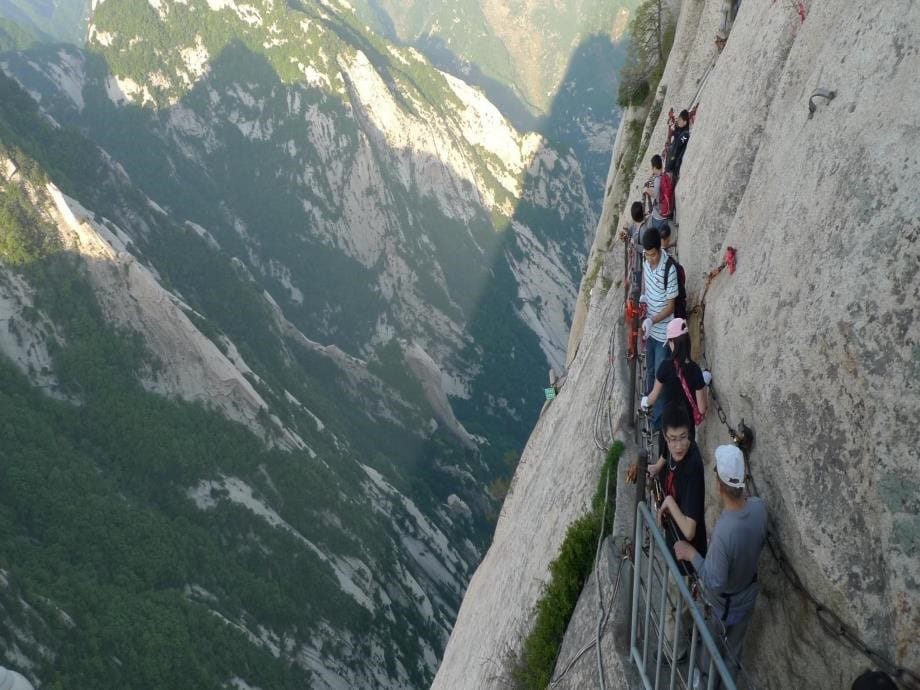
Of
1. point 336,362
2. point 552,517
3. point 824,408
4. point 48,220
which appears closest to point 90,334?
point 48,220

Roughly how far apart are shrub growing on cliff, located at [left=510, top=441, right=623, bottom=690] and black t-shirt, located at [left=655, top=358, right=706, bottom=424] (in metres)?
2.07

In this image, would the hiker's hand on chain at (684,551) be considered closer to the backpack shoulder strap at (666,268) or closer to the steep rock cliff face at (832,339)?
the steep rock cliff face at (832,339)

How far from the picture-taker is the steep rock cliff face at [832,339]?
5512mm

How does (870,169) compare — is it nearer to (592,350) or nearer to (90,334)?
(592,350)

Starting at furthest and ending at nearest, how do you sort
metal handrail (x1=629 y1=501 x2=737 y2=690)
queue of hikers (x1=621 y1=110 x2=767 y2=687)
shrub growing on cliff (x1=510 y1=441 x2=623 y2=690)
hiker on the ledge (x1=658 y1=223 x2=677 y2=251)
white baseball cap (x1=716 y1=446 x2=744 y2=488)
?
hiker on the ledge (x1=658 y1=223 x2=677 y2=251), shrub growing on cliff (x1=510 y1=441 x2=623 y2=690), queue of hikers (x1=621 y1=110 x2=767 y2=687), white baseball cap (x1=716 y1=446 x2=744 y2=488), metal handrail (x1=629 y1=501 x2=737 y2=690)

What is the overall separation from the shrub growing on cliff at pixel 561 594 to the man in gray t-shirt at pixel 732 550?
11.9ft

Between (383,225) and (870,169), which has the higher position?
(870,169)

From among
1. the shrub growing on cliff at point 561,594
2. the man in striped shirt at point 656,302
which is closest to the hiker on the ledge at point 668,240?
the man in striped shirt at point 656,302

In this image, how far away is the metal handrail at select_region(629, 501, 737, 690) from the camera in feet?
17.7

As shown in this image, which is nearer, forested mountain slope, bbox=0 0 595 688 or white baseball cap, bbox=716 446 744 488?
white baseball cap, bbox=716 446 744 488

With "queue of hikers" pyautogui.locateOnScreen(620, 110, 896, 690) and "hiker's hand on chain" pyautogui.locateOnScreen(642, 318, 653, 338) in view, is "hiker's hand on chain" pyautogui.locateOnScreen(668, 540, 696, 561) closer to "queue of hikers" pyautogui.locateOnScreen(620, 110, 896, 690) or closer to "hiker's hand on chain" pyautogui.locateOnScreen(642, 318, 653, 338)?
"queue of hikers" pyautogui.locateOnScreen(620, 110, 896, 690)

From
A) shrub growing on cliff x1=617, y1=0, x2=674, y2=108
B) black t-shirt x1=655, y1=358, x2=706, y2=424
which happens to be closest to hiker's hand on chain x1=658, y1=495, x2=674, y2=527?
black t-shirt x1=655, y1=358, x2=706, y2=424

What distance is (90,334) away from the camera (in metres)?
59.6

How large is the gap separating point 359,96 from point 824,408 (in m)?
153
